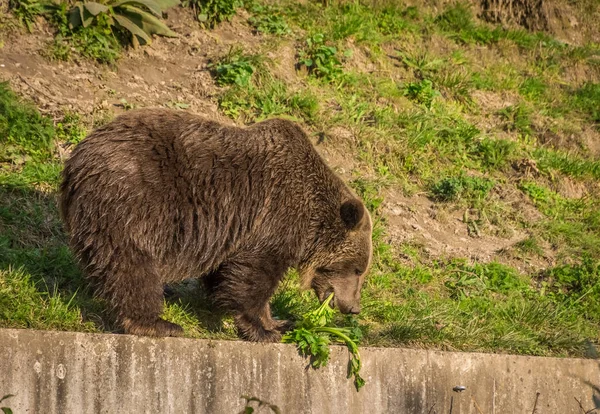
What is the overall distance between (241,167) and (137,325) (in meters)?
1.39

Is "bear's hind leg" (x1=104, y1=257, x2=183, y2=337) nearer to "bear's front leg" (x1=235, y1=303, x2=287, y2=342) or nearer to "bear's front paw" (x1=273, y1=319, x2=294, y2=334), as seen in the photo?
"bear's front leg" (x1=235, y1=303, x2=287, y2=342)

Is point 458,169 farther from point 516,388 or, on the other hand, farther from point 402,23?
point 516,388

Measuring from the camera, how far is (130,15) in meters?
9.54

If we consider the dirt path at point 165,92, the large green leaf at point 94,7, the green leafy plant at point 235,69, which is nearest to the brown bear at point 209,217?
the dirt path at point 165,92

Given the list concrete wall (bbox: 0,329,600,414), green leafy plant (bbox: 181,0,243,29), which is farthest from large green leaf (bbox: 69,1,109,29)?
concrete wall (bbox: 0,329,600,414)

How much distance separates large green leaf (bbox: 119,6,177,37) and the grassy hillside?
22cm

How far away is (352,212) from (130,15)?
428cm

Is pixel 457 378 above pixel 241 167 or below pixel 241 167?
below

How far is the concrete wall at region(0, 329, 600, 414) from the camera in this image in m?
5.01

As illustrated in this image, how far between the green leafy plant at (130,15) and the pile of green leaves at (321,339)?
15.3 feet

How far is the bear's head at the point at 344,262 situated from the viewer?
679 centimetres

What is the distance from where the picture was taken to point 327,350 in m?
5.77

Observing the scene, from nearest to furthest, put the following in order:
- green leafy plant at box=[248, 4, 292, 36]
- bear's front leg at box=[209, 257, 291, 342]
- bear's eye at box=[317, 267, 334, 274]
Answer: bear's front leg at box=[209, 257, 291, 342] < bear's eye at box=[317, 267, 334, 274] < green leafy plant at box=[248, 4, 292, 36]

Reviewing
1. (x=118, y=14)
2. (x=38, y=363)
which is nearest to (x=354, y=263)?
(x=38, y=363)
